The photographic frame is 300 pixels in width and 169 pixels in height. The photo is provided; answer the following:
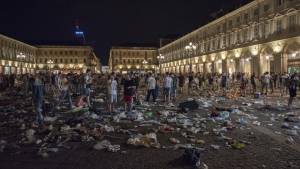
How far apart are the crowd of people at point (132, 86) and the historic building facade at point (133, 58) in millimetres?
82173

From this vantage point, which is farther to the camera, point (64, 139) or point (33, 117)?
point (33, 117)

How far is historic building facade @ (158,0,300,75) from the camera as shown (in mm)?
35781

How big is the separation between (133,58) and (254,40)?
277 feet

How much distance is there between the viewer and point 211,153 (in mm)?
8852

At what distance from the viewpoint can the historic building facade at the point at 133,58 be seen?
124062mm

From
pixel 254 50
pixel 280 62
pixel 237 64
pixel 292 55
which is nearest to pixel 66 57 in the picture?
pixel 237 64

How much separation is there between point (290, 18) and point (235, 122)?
26.0 m

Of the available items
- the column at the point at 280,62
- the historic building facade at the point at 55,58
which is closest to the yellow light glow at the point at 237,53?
the column at the point at 280,62

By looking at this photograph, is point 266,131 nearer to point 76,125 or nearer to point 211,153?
point 211,153

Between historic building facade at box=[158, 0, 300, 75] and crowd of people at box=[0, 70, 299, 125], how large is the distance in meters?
6.63

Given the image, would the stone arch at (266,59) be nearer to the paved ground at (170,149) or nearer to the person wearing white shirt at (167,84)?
the person wearing white shirt at (167,84)

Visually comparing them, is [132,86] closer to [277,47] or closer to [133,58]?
[277,47]

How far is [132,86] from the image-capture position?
15.9 meters

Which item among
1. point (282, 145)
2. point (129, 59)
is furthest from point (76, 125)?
point (129, 59)
